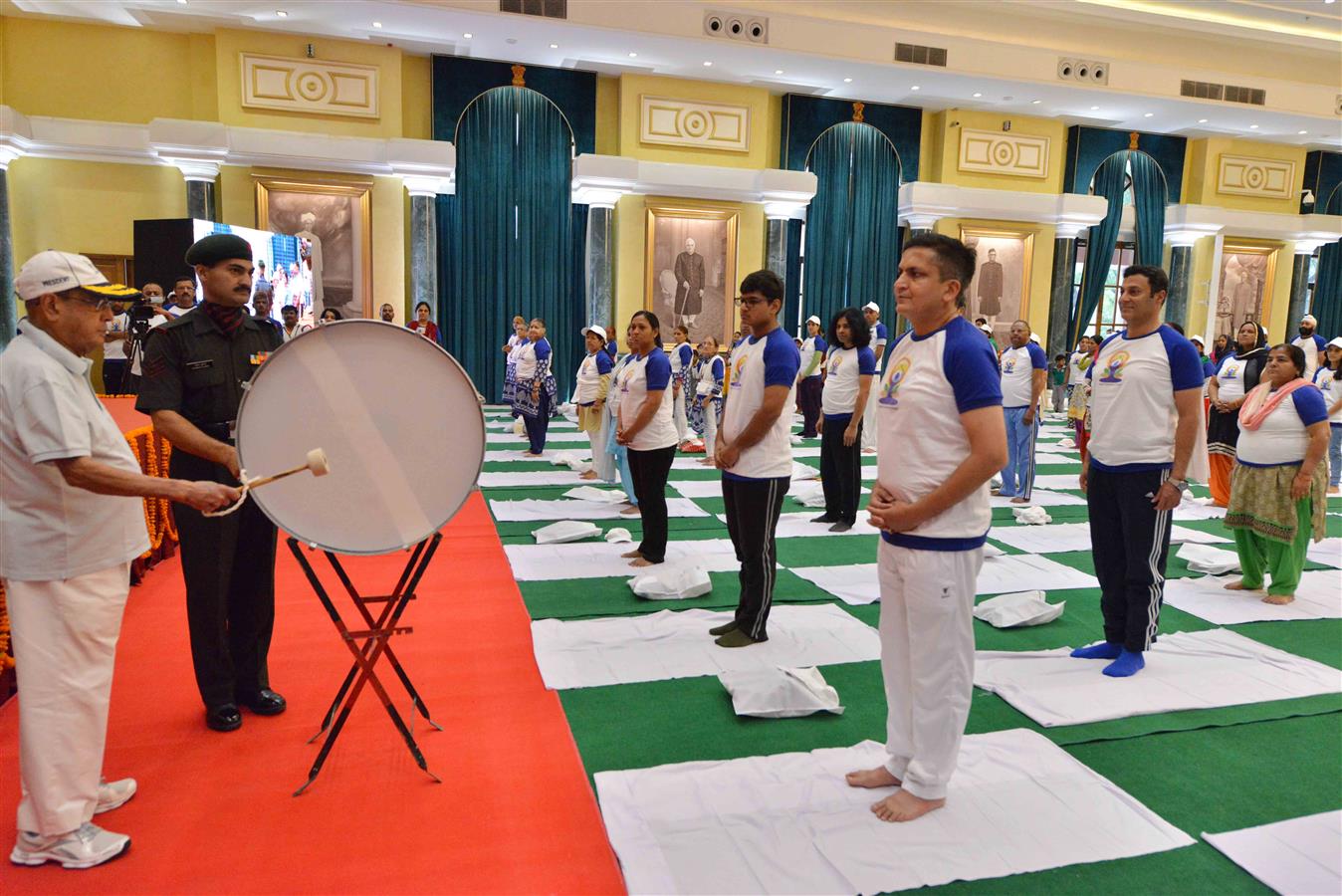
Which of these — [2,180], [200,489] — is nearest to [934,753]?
[200,489]

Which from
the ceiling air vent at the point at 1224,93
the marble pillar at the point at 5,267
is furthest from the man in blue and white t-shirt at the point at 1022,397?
the marble pillar at the point at 5,267

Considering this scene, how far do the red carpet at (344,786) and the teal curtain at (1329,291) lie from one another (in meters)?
22.3

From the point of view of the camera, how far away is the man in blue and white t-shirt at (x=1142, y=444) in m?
3.65

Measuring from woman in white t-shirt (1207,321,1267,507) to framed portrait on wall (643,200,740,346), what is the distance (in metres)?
8.65

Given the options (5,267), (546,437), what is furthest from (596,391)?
(5,267)

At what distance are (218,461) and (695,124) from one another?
13.3m

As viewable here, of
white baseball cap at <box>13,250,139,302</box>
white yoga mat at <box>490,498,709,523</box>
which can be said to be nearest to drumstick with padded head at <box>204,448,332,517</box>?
white baseball cap at <box>13,250,139,302</box>

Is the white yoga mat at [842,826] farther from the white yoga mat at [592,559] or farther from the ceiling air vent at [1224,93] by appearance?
the ceiling air vent at [1224,93]

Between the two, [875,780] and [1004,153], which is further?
[1004,153]

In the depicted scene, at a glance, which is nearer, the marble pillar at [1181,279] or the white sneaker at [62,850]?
the white sneaker at [62,850]

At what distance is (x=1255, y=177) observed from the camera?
1806 centimetres

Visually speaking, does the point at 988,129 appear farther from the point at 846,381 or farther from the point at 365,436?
the point at 365,436

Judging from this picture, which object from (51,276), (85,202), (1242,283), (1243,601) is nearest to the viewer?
(51,276)

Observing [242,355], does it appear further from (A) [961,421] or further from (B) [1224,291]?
(B) [1224,291]
